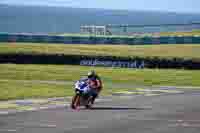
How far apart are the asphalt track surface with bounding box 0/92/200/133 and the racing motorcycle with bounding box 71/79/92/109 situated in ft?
1.42

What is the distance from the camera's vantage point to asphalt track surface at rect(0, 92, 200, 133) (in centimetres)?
2205

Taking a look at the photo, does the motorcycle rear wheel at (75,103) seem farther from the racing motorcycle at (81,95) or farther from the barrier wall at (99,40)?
the barrier wall at (99,40)

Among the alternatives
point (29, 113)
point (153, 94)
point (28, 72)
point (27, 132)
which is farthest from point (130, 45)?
point (27, 132)

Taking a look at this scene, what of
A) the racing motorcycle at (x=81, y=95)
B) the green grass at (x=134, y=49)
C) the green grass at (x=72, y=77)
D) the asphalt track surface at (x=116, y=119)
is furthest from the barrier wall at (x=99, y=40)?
the racing motorcycle at (x=81, y=95)

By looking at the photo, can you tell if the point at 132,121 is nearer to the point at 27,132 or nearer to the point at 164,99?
the point at 27,132

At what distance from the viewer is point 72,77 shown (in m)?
51.2

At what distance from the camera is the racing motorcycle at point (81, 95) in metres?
29.1

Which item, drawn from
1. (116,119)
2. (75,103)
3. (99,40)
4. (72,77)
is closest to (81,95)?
(75,103)

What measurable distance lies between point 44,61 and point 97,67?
14.3 feet

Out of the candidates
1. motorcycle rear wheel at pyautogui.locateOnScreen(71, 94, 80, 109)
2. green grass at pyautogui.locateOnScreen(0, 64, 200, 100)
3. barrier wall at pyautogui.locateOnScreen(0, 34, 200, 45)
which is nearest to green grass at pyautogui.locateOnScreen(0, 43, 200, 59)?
barrier wall at pyautogui.locateOnScreen(0, 34, 200, 45)

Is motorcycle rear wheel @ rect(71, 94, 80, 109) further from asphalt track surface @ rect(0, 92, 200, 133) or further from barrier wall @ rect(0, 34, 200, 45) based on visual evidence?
barrier wall @ rect(0, 34, 200, 45)

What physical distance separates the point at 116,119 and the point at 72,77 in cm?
2612

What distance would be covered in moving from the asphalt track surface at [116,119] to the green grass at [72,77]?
8.33 metres

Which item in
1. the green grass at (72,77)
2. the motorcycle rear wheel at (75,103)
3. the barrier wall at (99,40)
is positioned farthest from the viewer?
the barrier wall at (99,40)
